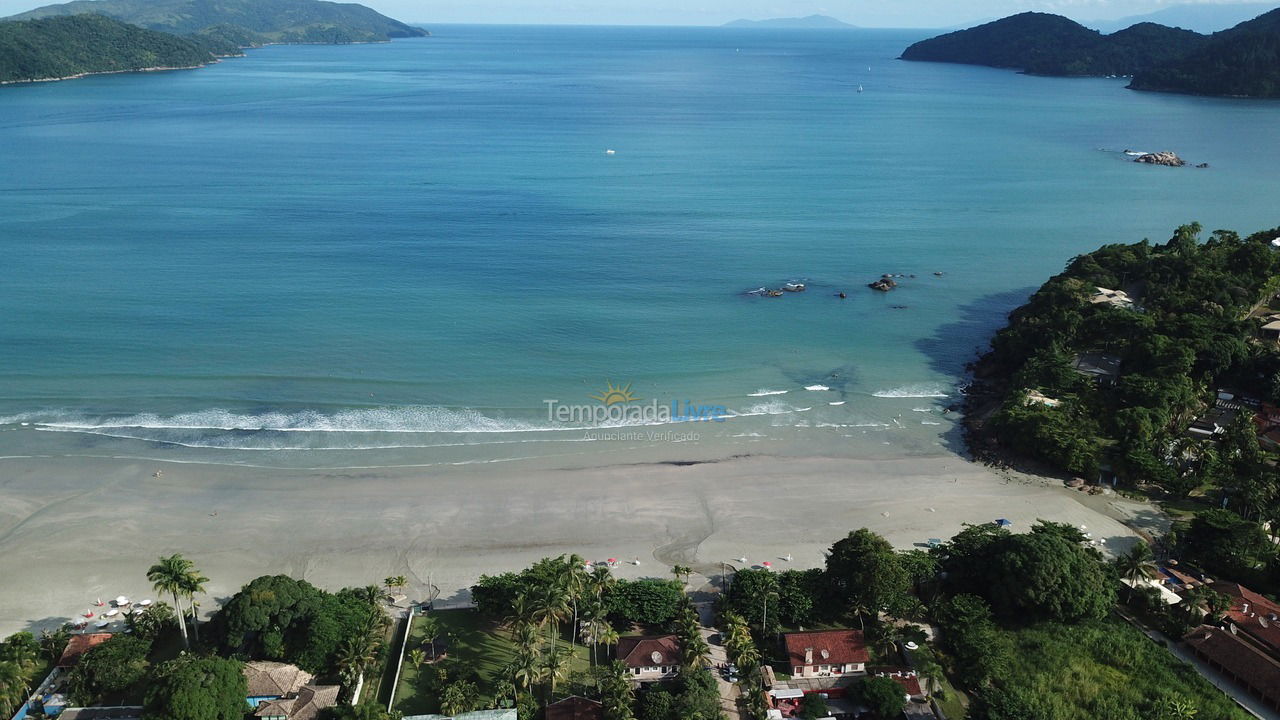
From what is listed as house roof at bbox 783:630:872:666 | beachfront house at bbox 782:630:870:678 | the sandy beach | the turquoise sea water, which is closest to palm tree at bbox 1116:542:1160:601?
the sandy beach

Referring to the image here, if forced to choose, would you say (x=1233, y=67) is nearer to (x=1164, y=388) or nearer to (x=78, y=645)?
(x=1164, y=388)

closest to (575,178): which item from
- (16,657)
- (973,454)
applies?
(973,454)

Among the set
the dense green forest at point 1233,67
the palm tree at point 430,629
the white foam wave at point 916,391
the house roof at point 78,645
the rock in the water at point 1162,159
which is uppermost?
the dense green forest at point 1233,67

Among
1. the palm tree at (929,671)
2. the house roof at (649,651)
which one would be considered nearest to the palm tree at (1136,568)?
the palm tree at (929,671)

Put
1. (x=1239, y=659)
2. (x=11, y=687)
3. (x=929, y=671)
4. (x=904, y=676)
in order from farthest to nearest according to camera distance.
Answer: (x=1239, y=659) < (x=904, y=676) < (x=929, y=671) < (x=11, y=687)

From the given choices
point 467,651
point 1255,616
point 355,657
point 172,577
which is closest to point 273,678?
point 355,657

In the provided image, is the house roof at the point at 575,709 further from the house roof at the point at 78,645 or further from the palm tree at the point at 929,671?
the house roof at the point at 78,645
